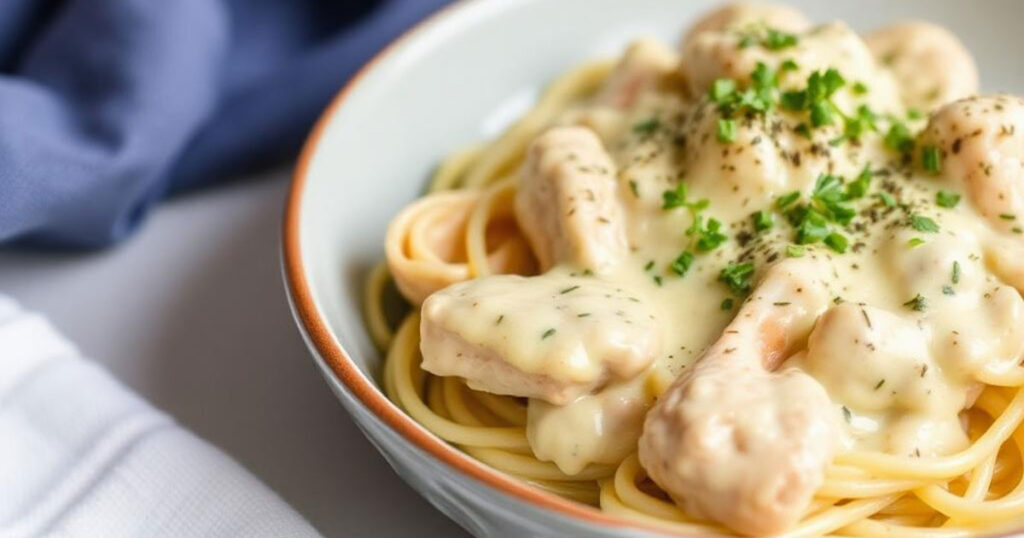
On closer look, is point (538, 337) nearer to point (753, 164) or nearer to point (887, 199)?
point (753, 164)

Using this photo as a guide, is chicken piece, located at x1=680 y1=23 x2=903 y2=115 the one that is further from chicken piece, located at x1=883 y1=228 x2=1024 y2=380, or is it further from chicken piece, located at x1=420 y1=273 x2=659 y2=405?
chicken piece, located at x1=420 y1=273 x2=659 y2=405

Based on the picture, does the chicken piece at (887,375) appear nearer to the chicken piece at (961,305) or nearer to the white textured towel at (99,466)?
the chicken piece at (961,305)

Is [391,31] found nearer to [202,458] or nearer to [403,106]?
[403,106]

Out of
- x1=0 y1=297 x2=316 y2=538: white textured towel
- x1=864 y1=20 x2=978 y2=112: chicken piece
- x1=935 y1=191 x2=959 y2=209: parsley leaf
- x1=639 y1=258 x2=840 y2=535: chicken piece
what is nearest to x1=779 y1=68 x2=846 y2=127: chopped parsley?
x1=935 y1=191 x2=959 y2=209: parsley leaf

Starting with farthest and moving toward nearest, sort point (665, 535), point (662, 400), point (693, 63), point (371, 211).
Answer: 1. point (371, 211)
2. point (693, 63)
3. point (662, 400)
4. point (665, 535)

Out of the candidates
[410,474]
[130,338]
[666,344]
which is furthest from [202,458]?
[666,344]

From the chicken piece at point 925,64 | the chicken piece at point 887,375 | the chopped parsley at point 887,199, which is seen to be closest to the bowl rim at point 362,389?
the chicken piece at point 887,375

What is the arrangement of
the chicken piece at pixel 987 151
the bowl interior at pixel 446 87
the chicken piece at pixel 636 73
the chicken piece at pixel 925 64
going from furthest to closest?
1. the chicken piece at pixel 636 73
2. the chicken piece at pixel 925 64
3. the bowl interior at pixel 446 87
4. the chicken piece at pixel 987 151

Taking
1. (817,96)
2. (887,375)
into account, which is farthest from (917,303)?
(817,96)
